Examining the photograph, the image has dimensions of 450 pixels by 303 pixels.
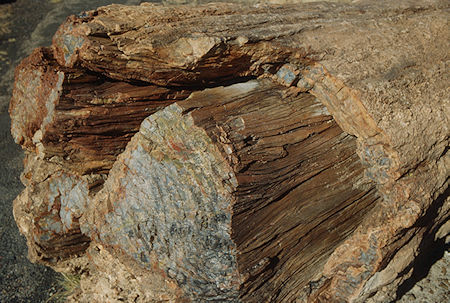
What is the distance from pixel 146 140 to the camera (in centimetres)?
195

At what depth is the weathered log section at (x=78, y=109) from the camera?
2.09 m

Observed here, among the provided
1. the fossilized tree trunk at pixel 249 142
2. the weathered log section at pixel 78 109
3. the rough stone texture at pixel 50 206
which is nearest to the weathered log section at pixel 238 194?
the fossilized tree trunk at pixel 249 142

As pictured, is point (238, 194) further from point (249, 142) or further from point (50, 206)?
point (50, 206)

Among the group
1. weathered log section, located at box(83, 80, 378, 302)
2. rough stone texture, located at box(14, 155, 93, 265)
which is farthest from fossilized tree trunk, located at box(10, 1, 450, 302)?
rough stone texture, located at box(14, 155, 93, 265)

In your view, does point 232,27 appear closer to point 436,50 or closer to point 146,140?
point 146,140

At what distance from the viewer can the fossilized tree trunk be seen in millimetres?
1830

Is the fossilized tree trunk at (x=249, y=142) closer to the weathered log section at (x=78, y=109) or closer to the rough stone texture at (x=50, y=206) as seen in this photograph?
the weathered log section at (x=78, y=109)

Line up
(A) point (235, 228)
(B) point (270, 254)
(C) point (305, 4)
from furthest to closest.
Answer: (C) point (305, 4) → (B) point (270, 254) → (A) point (235, 228)

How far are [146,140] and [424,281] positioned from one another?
179 centimetres

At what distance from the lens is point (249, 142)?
1792mm

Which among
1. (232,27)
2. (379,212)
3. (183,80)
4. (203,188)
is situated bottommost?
(379,212)

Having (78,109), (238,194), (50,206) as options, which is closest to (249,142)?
(238,194)

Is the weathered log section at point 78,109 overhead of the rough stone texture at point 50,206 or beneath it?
overhead

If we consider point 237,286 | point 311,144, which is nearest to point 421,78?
point 311,144
